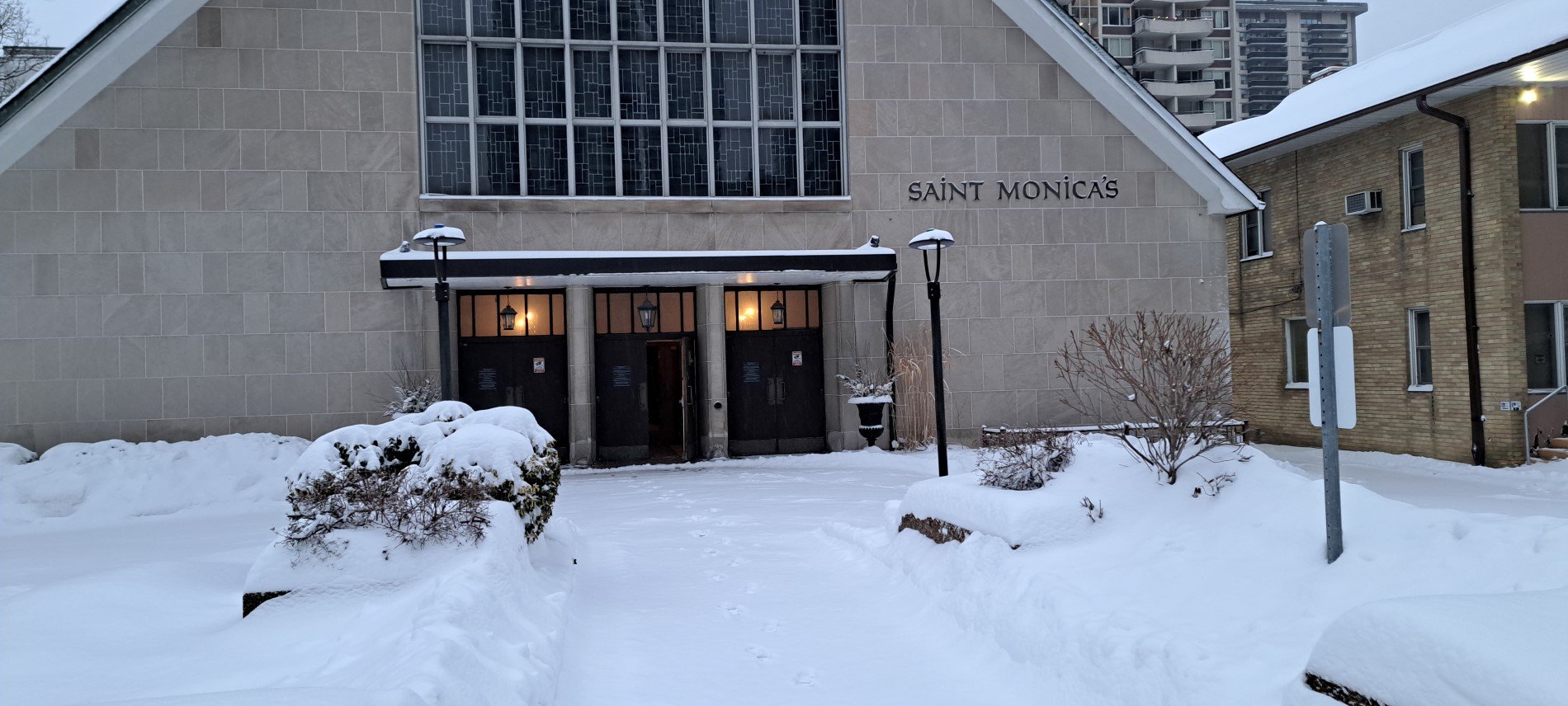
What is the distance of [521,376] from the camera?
1948 cm

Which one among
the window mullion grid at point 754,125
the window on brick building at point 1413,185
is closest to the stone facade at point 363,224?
the window mullion grid at point 754,125

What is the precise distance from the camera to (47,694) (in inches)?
182

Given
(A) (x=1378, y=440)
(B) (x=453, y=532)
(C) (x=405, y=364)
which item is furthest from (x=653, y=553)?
(A) (x=1378, y=440)

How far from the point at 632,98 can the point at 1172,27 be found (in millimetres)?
55574

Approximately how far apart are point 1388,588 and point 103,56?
1901 cm

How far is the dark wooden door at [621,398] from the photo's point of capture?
65.4 ft

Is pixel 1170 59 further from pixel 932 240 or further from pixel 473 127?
pixel 932 240

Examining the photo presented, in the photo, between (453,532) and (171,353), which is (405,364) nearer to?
(171,353)

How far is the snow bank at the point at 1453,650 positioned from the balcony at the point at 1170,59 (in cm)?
6543

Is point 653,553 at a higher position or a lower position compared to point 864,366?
lower

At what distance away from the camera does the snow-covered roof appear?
17.0 m

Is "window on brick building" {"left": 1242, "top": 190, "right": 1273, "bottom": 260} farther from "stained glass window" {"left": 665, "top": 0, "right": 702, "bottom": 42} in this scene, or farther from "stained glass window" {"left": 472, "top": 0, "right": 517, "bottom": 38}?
"stained glass window" {"left": 472, "top": 0, "right": 517, "bottom": 38}

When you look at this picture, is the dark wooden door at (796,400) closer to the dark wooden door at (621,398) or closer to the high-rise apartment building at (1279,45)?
the dark wooden door at (621,398)

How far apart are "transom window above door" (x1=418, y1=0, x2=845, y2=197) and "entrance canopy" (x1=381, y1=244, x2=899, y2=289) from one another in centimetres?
168
